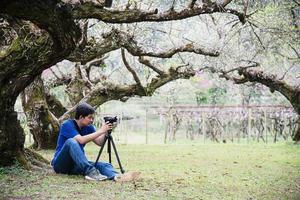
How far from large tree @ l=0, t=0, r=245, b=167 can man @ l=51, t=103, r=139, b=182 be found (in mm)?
793

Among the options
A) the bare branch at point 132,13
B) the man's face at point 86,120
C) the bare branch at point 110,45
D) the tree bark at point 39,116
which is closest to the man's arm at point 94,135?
the man's face at point 86,120

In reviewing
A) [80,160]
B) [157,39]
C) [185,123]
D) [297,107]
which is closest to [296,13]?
[297,107]

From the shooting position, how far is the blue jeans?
6.34 meters

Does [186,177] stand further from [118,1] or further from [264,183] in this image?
[118,1]

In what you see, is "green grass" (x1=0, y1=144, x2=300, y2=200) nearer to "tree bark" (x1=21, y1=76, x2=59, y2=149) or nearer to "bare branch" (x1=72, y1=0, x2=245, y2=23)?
"bare branch" (x1=72, y1=0, x2=245, y2=23)

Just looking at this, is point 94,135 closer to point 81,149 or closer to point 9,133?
point 81,149

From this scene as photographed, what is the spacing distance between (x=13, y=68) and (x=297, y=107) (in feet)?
30.2

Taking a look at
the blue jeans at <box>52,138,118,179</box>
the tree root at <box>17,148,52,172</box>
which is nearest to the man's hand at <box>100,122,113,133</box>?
the blue jeans at <box>52,138,118,179</box>

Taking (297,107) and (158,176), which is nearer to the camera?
(158,176)

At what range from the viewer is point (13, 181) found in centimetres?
621

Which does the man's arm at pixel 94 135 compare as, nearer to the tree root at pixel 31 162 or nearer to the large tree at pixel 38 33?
the large tree at pixel 38 33

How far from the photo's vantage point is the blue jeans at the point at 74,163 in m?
6.34

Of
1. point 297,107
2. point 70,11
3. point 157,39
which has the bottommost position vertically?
point 297,107

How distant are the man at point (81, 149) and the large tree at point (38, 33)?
79cm
